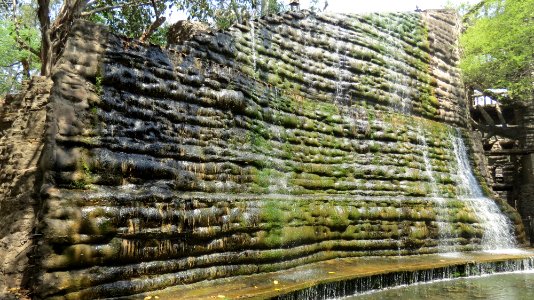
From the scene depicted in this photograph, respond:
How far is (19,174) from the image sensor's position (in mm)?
5539

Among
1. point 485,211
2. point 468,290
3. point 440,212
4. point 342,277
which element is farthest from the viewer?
point 485,211

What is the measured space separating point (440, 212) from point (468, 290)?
3706mm

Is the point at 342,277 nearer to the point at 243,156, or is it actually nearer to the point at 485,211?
the point at 243,156

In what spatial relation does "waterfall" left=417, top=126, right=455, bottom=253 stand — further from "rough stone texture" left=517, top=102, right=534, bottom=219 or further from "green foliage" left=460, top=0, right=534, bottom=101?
"rough stone texture" left=517, top=102, right=534, bottom=219

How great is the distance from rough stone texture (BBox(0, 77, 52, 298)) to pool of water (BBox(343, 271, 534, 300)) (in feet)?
14.7

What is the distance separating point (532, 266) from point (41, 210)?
9.01 meters

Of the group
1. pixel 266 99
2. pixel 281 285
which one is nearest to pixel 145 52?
pixel 266 99

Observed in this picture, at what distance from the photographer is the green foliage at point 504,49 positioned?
1313cm

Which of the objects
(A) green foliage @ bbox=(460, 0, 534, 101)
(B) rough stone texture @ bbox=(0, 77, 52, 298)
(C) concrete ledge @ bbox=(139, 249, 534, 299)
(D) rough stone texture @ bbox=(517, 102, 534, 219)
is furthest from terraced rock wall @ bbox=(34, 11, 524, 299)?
(D) rough stone texture @ bbox=(517, 102, 534, 219)

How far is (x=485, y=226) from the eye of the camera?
409 inches

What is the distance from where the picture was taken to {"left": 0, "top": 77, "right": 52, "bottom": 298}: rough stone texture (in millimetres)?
5012

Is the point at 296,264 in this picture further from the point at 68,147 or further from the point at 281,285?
the point at 68,147

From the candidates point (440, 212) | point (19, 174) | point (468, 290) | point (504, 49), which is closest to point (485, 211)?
point (440, 212)

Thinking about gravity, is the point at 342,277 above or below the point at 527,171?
below
